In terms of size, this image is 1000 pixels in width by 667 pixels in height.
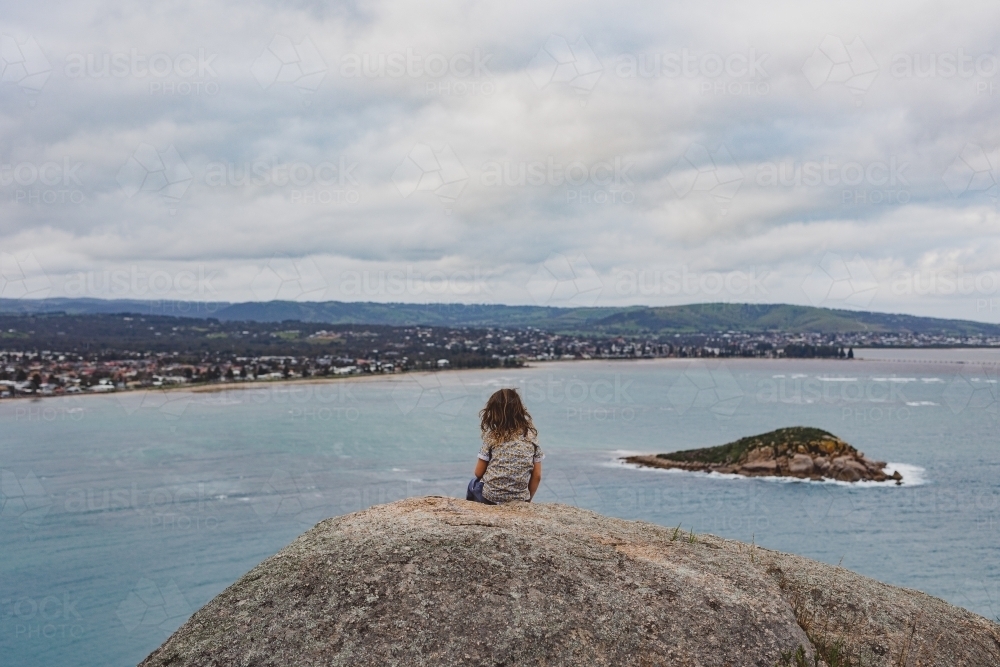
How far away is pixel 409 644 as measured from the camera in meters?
6.63

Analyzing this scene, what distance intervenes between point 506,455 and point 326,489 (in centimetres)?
5525

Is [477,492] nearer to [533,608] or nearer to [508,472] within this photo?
[508,472]

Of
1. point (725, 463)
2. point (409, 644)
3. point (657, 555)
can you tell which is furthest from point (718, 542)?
point (725, 463)

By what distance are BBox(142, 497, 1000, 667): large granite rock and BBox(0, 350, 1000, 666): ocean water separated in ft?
94.2

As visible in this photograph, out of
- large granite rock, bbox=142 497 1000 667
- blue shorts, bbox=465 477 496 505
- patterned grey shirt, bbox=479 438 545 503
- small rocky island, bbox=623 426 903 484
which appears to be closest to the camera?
large granite rock, bbox=142 497 1000 667

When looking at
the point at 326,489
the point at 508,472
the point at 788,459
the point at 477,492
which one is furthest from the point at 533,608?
the point at 788,459

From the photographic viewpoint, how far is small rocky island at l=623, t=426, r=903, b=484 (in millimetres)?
68250

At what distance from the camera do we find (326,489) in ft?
204

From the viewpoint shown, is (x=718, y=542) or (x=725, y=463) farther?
(x=725, y=463)

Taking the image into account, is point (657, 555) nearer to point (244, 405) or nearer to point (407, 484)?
point (407, 484)

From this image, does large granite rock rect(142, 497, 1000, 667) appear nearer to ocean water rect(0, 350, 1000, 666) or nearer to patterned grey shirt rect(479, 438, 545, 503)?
patterned grey shirt rect(479, 438, 545, 503)

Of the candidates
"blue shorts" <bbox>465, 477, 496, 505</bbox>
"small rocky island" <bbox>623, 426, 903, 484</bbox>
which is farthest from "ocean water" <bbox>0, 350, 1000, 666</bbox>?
"blue shorts" <bbox>465, 477, 496, 505</bbox>

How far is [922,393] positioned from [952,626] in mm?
164226

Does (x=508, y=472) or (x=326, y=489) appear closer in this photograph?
(x=508, y=472)
